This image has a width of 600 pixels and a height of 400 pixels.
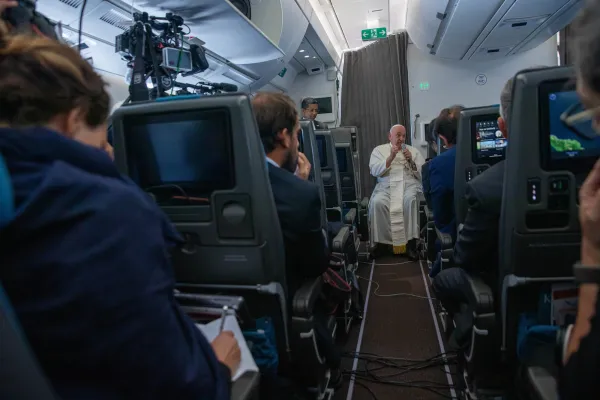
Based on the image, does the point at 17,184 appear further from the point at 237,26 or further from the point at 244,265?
the point at 237,26

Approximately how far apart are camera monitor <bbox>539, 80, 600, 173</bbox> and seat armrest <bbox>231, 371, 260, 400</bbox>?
3.97 ft

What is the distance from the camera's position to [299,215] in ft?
6.11

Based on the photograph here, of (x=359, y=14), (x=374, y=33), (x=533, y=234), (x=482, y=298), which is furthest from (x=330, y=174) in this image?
(x=359, y=14)

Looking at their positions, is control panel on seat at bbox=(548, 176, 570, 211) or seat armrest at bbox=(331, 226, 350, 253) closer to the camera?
control panel on seat at bbox=(548, 176, 570, 211)

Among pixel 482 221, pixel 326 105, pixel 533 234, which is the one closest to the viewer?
pixel 533 234

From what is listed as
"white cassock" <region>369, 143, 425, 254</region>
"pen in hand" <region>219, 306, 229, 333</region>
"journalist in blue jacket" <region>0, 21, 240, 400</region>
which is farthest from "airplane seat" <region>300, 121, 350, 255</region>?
"white cassock" <region>369, 143, 425, 254</region>

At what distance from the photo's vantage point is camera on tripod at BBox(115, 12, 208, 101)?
256 cm

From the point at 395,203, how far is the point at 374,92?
336 cm

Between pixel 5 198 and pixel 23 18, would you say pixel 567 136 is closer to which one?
pixel 5 198

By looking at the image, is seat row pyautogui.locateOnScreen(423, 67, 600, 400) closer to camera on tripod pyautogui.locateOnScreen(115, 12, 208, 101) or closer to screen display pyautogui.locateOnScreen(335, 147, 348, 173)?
camera on tripod pyautogui.locateOnScreen(115, 12, 208, 101)

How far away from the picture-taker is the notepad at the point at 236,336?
1215 millimetres

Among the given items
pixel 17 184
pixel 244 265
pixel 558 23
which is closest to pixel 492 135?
pixel 244 265

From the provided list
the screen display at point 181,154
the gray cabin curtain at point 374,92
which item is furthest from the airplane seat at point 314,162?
the gray cabin curtain at point 374,92

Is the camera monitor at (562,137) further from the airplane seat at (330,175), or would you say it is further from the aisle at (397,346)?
the airplane seat at (330,175)
